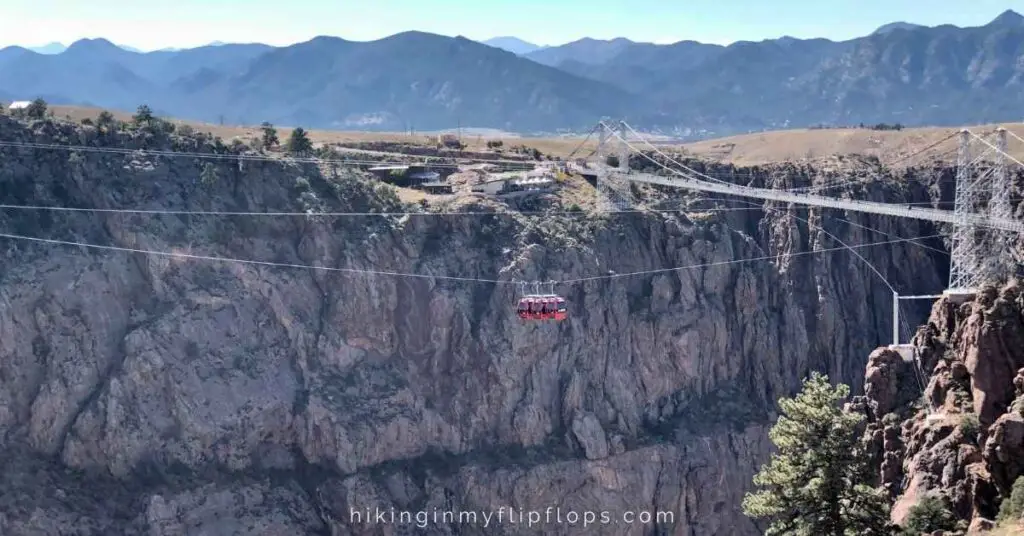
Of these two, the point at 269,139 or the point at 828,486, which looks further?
the point at 269,139

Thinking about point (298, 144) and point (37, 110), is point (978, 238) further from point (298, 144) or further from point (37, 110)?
point (37, 110)

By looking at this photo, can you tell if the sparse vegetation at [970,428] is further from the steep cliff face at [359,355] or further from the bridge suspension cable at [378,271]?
the bridge suspension cable at [378,271]

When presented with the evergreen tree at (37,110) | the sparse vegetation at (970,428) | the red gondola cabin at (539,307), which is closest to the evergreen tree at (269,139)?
the evergreen tree at (37,110)

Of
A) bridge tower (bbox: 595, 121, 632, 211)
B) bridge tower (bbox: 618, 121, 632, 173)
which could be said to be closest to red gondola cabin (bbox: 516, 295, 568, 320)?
bridge tower (bbox: 595, 121, 632, 211)

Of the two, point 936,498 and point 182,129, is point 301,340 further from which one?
point 936,498

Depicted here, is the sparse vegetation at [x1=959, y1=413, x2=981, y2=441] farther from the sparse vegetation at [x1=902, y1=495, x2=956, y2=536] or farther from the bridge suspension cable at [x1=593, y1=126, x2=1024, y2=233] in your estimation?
the bridge suspension cable at [x1=593, y1=126, x2=1024, y2=233]

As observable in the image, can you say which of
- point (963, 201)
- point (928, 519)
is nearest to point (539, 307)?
point (963, 201)
